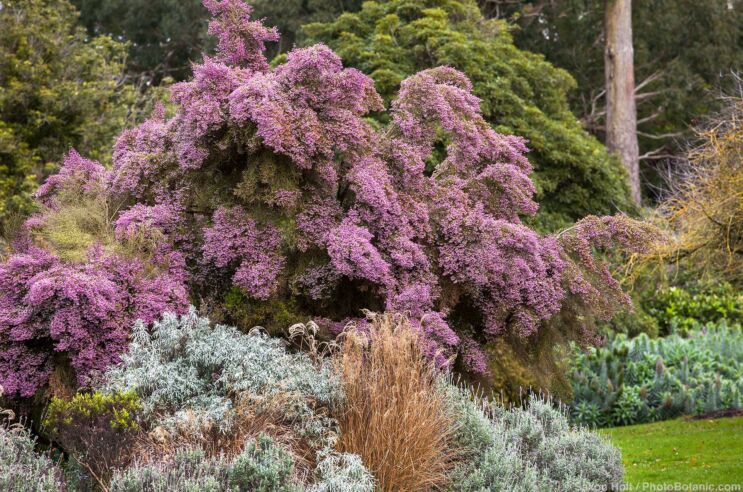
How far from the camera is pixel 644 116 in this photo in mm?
29109

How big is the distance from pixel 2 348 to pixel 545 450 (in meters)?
4.06

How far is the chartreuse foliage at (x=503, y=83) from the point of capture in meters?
13.8

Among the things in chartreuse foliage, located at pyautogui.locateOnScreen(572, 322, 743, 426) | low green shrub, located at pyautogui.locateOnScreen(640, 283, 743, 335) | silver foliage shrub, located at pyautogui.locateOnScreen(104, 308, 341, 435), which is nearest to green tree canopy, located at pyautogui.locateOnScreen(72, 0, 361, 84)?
low green shrub, located at pyautogui.locateOnScreen(640, 283, 743, 335)

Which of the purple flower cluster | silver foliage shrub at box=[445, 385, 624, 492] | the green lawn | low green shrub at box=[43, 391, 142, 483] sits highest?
the purple flower cluster

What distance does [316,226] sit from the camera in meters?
7.00

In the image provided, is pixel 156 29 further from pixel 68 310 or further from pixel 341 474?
pixel 341 474

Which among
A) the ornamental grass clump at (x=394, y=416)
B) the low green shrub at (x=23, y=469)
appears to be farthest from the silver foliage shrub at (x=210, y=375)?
the low green shrub at (x=23, y=469)

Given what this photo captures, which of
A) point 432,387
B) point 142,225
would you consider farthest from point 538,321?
point 142,225

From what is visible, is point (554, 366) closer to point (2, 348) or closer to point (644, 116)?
point (2, 348)

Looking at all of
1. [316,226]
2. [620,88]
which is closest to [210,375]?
[316,226]

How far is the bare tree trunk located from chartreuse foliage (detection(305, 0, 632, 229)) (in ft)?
23.9

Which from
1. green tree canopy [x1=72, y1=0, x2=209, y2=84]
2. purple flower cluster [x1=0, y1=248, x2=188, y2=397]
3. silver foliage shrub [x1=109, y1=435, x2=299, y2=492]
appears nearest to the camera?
silver foliage shrub [x1=109, y1=435, x2=299, y2=492]

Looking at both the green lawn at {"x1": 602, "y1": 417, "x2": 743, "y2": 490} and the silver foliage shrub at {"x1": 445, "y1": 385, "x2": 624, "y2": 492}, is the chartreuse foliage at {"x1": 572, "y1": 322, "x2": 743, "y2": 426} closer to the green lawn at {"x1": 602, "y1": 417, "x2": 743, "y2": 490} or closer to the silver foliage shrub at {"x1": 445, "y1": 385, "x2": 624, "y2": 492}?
the green lawn at {"x1": 602, "y1": 417, "x2": 743, "y2": 490}

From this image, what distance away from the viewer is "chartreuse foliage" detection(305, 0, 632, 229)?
13.8 metres
